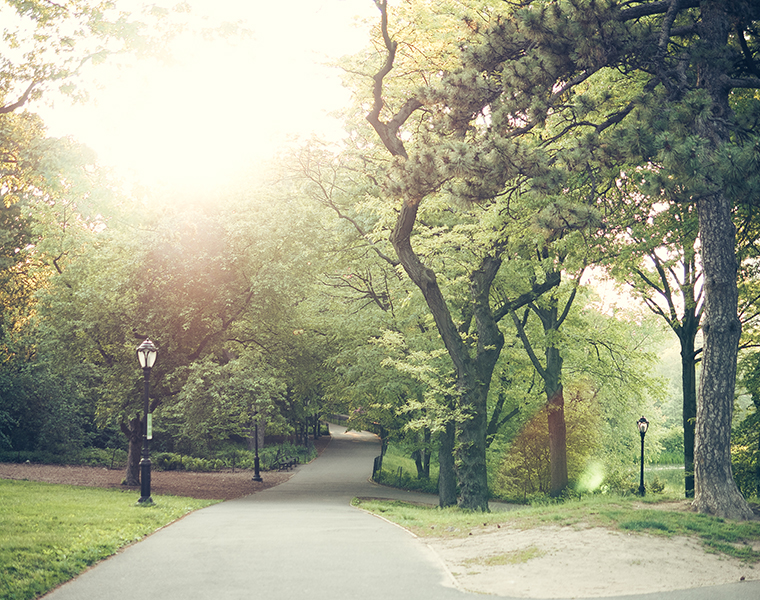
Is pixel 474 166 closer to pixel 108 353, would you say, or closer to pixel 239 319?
pixel 239 319

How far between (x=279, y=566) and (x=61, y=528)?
14.0 feet

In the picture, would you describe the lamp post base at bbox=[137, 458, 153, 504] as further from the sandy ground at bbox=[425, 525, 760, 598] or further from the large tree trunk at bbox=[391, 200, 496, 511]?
the sandy ground at bbox=[425, 525, 760, 598]

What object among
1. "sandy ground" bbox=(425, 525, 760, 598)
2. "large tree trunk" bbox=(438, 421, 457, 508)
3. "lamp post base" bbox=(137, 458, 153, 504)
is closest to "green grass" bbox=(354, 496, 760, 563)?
"sandy ground" bbox=(425, 525, 760, 598)

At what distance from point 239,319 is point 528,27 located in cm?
1434

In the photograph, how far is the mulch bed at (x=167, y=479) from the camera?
20.6 m

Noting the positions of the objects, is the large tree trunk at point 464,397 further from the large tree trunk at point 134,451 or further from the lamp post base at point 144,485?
the large tree trunk at point 134,451

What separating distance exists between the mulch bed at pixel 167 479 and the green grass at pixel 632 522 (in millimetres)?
10222

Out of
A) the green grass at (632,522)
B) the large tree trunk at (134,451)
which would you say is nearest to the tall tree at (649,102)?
the green grass at (632,522)

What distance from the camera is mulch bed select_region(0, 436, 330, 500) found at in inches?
813

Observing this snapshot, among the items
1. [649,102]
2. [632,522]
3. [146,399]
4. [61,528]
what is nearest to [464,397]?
[632,522]

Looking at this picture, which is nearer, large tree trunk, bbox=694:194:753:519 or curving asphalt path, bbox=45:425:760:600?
curving asphalt path, bbox=45:425:760:600

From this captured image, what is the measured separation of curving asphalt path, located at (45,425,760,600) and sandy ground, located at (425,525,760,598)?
1.11 ft

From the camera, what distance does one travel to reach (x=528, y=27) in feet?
34.5

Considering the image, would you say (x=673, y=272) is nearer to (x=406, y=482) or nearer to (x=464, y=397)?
(x=464, y=397)
